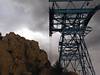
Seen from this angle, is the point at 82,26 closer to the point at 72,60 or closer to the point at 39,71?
the point at 39,71

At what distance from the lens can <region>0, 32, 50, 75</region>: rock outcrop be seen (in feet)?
170

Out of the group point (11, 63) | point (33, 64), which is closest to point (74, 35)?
point (33, 64)

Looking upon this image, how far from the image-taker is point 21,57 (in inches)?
2223

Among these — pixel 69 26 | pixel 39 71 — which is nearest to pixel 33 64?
pixel 39 71

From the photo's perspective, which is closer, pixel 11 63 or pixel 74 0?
pixel 11 63

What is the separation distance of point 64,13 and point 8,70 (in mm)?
14704

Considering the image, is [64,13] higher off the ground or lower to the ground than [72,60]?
higher

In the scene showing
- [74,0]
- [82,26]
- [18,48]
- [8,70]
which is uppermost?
[74,0]

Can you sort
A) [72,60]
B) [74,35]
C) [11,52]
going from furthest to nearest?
[72,60] < [74,35] < [11,52]

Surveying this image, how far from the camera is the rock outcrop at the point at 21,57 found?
5184 centimetres

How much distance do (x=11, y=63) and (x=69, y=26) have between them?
14.5 m

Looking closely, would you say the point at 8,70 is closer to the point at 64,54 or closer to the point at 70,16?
the point at 70,16

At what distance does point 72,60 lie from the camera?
271 ft

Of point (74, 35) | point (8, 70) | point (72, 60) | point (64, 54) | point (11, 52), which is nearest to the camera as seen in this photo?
point (8, 70)
